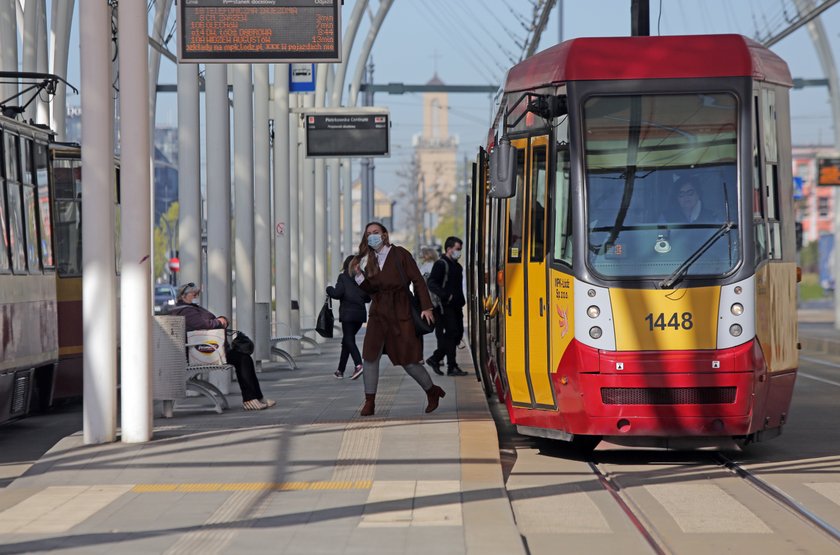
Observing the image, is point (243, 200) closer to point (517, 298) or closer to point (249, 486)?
point (517, 298)

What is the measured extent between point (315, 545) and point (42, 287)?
31.3 feet

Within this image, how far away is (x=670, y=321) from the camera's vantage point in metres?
12.2

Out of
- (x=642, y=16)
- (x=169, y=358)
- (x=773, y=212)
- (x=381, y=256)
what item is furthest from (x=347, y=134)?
(x=773, y=212)

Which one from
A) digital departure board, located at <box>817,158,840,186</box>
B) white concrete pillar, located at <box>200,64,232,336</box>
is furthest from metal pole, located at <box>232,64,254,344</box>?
digital departure board, located at <box>817,158,840,186</box>

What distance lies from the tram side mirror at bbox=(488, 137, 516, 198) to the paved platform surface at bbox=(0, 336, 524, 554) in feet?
6.43

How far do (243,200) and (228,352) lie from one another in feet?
22.5

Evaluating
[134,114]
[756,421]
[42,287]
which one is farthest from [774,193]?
[42,287]

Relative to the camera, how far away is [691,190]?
12.5 m

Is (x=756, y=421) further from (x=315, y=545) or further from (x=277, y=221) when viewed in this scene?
(x=277, y=221)

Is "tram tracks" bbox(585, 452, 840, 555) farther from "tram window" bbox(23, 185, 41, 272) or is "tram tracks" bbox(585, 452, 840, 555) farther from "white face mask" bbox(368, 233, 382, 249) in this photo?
"tram window" bbox(23, 185, 41, 272)

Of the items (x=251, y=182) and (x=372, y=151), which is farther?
(x=372, y=151)

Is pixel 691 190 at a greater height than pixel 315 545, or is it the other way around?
pixel 691 190

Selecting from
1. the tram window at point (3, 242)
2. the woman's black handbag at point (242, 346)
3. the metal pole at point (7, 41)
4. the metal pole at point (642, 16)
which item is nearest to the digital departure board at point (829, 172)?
the metal pole at point (642, 16)

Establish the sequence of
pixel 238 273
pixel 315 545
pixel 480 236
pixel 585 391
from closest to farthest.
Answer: pixel 315 545 → pixel 585 391 → pixel 480 236 → pixel 238 273
